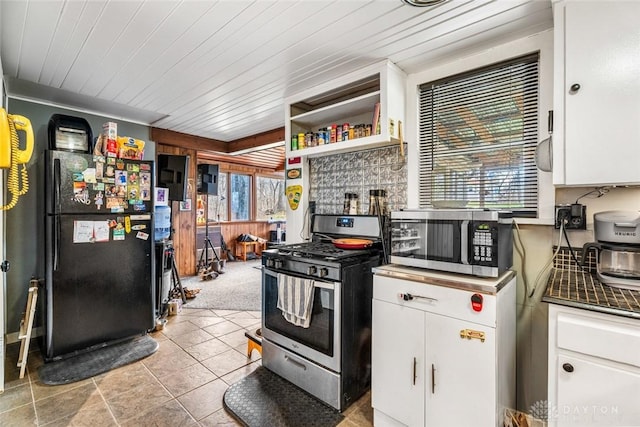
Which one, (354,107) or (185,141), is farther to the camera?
(185,141)

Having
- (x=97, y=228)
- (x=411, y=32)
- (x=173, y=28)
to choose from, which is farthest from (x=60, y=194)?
(x=411, y=32)

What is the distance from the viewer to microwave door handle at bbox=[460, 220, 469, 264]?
155 centimetres

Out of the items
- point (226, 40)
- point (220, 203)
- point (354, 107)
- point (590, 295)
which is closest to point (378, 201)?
point (354, 107)

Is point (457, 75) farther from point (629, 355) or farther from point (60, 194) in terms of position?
point (60, 194)

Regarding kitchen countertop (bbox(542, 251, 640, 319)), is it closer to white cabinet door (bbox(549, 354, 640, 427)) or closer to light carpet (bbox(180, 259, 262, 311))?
white cabinet door (bbox(549, 354, 640, 427))

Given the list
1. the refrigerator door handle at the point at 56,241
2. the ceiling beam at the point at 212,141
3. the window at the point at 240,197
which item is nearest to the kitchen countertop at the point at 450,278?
the refrigerator door handle at the point at 56,241

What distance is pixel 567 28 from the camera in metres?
1.45

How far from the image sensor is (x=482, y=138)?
2.02 metres

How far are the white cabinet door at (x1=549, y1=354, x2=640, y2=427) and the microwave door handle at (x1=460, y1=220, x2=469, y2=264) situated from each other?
1.74 ft

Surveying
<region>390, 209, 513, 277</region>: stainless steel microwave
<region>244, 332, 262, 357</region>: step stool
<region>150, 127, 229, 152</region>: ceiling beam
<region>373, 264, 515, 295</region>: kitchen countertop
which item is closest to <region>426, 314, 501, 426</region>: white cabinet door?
<region>373, 264, 515, 295</region>: kitchen countertop

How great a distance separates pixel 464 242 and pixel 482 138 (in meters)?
0.86

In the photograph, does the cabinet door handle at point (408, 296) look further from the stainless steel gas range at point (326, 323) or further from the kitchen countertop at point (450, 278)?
the stainless steel gas range at point (326, 323)

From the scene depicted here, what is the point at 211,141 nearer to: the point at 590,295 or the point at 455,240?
the point at 455,240

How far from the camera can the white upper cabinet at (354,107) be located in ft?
6.98
